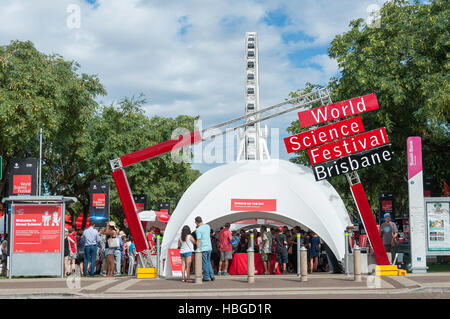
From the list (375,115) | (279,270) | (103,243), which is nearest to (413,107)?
(375,115)

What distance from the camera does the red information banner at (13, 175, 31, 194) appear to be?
2433 centimetres

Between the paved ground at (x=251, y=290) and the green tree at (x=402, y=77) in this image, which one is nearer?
the paved ground at (x=251, y=290)

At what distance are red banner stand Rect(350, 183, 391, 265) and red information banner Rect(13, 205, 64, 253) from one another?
29.9ft

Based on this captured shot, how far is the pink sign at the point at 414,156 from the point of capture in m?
17.7

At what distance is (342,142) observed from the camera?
1720 centimetres

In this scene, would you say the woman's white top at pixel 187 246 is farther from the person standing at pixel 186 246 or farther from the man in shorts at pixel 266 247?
the man in shorts at pixel 266 247

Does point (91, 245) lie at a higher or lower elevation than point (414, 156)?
lower

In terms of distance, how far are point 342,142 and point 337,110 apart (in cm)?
96

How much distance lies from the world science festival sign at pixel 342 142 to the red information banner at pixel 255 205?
10.6 feet

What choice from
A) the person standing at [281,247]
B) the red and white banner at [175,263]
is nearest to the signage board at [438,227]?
the person standing at [281,247]

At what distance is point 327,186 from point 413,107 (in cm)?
507

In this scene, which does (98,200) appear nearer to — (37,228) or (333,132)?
(37,228)

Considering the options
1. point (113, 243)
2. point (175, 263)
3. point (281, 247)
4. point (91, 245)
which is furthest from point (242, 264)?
point (91, 245)

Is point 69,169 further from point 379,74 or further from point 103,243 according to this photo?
point 379,74
